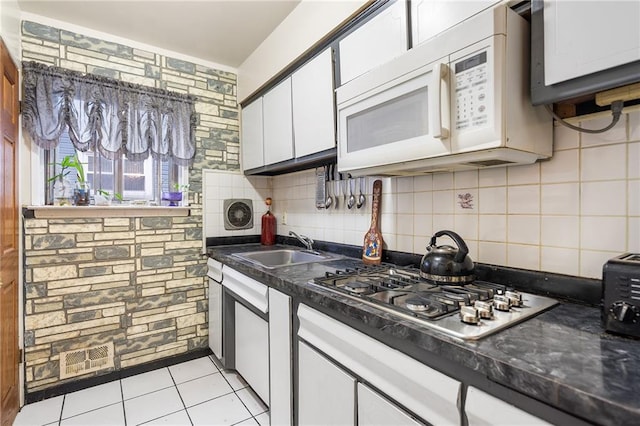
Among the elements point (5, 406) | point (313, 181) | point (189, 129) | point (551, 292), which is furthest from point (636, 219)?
point (5, 406)

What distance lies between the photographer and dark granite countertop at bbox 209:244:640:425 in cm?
56

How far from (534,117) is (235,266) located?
1676mm

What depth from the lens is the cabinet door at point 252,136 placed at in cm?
246

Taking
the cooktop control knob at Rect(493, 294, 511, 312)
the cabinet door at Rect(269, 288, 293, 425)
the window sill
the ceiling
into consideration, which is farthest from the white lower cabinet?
the ceiling

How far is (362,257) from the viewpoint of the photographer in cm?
190

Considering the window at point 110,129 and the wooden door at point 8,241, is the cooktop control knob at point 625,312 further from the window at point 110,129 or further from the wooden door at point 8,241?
the window at point 110,129

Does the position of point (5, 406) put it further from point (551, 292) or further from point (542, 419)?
point (551, 292)

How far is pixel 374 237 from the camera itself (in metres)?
1.79

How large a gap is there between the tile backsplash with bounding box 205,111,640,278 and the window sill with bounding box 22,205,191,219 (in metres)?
1.62

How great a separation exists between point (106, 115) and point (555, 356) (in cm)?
267

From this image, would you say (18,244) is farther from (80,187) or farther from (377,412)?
(377,412)

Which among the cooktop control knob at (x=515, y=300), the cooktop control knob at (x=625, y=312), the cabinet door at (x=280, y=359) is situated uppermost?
→ the cooktop control knob at (x=625, y=312)

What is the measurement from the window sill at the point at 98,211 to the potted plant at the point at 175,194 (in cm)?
8

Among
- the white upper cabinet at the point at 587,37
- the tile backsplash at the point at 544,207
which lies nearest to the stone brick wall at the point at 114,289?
the tile backsplash at the point at 544,207
